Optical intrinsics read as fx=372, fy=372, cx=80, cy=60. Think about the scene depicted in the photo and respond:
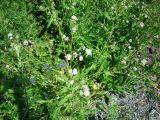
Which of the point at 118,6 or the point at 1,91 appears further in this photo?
the point at 118,6

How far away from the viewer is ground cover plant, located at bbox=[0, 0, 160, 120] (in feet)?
14.0

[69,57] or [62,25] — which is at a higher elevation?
[62,25]

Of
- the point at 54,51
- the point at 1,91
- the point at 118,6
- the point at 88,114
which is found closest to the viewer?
the point at 88,114

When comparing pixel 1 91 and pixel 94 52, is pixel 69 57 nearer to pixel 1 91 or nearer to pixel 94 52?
pixel 94 52

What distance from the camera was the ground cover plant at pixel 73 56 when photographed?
427 centimetres

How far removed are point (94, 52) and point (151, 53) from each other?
99 cm

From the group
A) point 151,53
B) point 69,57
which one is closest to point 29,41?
point 69,57

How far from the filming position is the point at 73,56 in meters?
4.71

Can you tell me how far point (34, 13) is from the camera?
19.0 ft

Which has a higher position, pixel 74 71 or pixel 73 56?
pixel 73 56

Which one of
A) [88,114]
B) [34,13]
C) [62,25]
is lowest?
[88,114]

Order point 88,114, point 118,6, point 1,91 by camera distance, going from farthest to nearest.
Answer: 1. point 118,6
2. point 1,91
3. point 88,114

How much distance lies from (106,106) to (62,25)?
1.45m

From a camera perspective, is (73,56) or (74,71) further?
(73,56)
